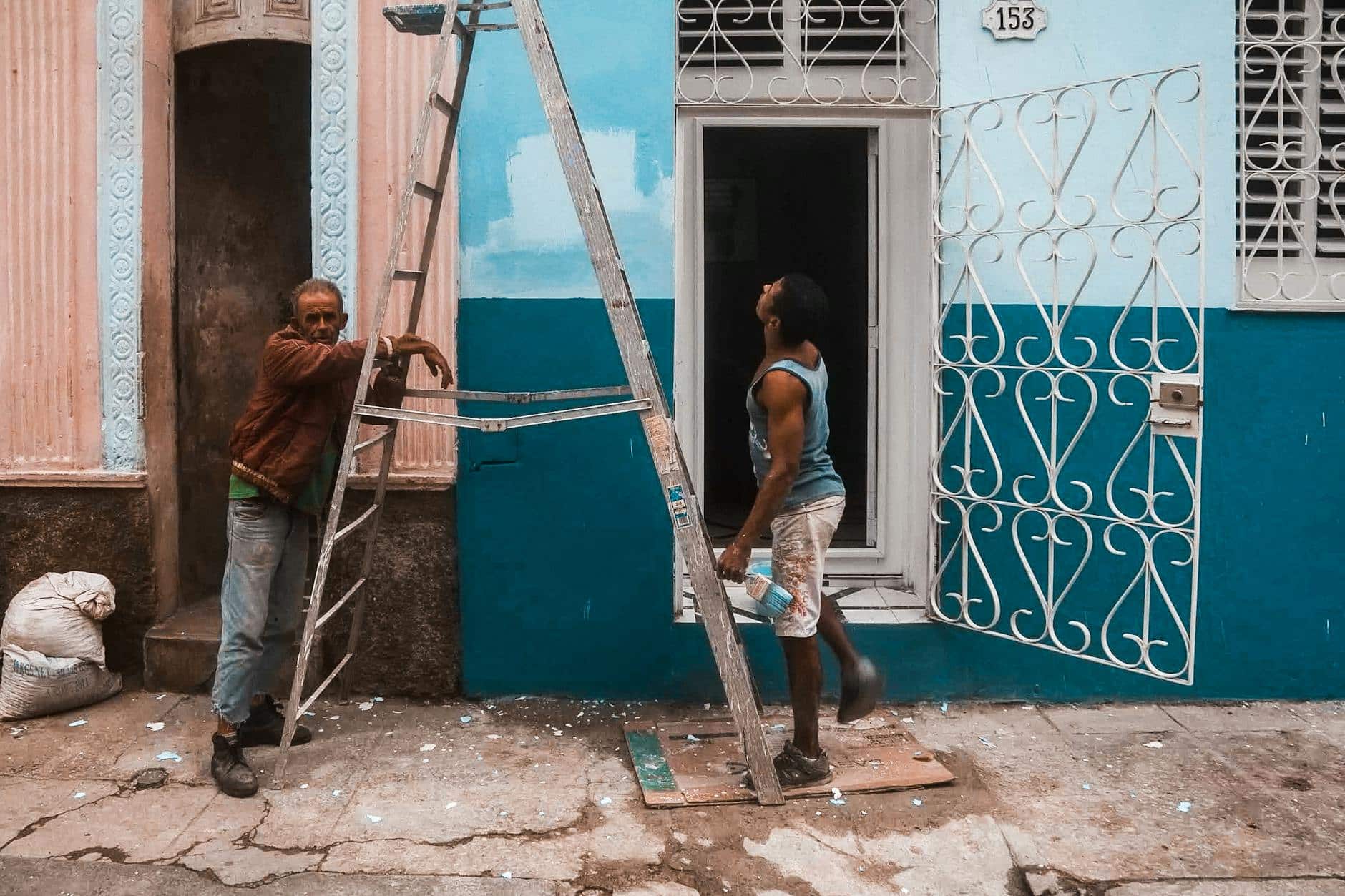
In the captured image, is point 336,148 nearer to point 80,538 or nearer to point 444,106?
point 444,106

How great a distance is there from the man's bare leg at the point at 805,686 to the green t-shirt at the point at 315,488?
169cm

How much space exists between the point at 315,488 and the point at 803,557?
67.2 inches

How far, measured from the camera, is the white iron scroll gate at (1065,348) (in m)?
4.58

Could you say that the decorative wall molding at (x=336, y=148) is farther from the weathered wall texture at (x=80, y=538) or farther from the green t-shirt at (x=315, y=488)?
the weathered wall texture at (x=80, y=538)

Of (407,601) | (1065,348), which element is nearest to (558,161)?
(407,601)

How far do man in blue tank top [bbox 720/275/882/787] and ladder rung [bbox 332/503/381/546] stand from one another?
4.13ft

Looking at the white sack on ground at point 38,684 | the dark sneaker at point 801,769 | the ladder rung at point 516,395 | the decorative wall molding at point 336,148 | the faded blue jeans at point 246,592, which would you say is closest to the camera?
the ladder rung at point 516,395

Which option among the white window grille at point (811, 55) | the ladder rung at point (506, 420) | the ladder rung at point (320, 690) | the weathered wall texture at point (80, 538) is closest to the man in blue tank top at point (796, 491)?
the ladder rung at point (506, 420)

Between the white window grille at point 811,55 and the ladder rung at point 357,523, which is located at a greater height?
the white window grille at point 811,55

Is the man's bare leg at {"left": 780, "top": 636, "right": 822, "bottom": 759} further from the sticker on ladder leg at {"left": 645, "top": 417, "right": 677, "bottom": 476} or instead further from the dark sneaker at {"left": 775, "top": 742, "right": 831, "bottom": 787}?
the sticker on ladder leg at {"left": 645, "top": 417, "right": 677, "bottom": 476}

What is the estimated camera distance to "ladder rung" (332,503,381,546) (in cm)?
392

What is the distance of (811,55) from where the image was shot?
15.4ft

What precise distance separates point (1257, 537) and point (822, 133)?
2581 millimetres

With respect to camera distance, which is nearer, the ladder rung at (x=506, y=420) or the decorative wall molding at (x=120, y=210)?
the ladder rung at (x=506, y=420)
